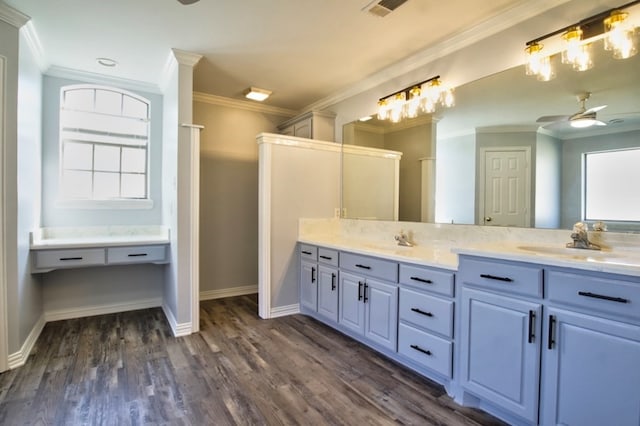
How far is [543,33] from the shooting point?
2145 mm

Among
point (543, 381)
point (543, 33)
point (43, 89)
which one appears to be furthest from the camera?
point (43, 89)

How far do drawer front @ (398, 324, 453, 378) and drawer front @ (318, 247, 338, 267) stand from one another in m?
0.91

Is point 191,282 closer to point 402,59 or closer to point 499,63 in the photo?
point 402,59

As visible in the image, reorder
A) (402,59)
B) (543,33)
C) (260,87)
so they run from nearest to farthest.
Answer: (543,33)
(402,59)
(260,87)

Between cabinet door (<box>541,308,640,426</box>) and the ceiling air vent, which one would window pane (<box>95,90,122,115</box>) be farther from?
cabinet door (<box>541,308,640,426</box>)

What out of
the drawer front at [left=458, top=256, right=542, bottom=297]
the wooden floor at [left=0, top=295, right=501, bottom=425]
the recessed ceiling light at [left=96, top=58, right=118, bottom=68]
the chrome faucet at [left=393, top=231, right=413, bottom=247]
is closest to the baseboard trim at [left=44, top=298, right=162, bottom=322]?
the wooden floor at [left=0, top=295, right=501, bottom=425]

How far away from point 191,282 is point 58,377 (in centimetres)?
112

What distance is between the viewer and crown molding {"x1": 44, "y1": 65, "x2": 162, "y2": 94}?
10.9 ft

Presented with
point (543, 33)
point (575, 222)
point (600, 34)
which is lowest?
point (575, 222)

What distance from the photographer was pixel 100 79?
3.54 meters

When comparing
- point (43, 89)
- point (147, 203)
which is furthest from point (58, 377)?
point (43, 89)

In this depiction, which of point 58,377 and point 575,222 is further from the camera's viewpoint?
point 58,377

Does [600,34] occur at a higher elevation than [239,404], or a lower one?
higher

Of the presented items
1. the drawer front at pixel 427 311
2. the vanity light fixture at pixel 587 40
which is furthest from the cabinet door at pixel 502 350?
the vanity light fixture at pixel 587 40
